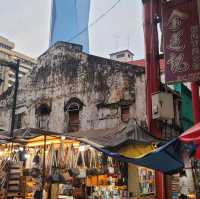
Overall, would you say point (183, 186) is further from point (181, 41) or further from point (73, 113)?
point (73, 113)

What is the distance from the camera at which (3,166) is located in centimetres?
1096

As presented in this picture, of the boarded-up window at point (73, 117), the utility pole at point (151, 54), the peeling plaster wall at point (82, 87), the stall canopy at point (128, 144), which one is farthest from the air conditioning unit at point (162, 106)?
the boarded-up window at point (73, 117)

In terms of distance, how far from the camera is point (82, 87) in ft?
57.6

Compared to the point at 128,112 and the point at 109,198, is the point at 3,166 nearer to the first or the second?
the point at 109,198

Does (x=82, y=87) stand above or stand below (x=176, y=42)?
above

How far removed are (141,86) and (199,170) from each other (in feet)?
26.4

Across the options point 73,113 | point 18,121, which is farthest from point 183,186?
point 18,121

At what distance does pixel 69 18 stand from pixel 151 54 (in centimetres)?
314

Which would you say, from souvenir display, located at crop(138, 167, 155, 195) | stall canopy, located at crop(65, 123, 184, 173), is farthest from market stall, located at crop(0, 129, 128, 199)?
souvenir display, located at crop(138, 167, 155, 195)

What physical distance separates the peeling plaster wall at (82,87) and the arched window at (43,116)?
10.4 inches

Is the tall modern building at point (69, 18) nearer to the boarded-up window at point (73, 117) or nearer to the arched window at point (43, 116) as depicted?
the boarded-up window at point (73, 117)

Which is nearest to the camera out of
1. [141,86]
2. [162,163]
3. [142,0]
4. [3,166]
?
[162,163]

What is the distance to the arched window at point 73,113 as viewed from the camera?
1760cm

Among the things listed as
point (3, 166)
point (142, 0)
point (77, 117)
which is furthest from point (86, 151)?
point (77, 117)
